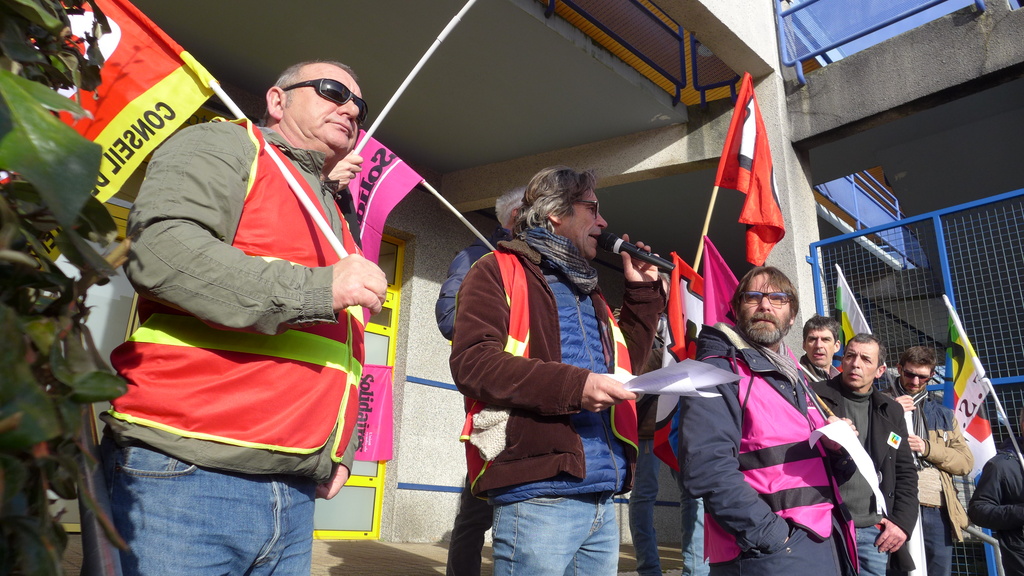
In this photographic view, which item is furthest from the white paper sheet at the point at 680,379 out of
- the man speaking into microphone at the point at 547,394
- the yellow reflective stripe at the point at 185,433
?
the yellow reflective stripe at the point at 185,433

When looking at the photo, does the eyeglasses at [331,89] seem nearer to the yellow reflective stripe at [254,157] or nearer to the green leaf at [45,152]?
the yellow reflective stripe at [254,157]

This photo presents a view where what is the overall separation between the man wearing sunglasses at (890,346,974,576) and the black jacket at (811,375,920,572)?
1133 mm

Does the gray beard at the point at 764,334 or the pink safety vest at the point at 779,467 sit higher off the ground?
the gray beard at the point at 764,334

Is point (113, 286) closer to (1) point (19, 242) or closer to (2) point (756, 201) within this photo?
(2) point (756, 201)

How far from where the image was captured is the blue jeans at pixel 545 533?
2131mm

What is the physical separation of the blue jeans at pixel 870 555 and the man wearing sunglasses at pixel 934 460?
5.07 ft

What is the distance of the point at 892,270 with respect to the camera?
7473 millimetres

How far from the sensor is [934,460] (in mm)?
5375

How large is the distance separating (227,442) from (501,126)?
6545 mm

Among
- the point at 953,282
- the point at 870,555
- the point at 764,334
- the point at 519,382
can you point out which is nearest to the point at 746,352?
the point at 764,334

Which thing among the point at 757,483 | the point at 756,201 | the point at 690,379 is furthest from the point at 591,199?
the point at 756,201

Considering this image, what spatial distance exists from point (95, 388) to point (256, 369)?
2.99 ft

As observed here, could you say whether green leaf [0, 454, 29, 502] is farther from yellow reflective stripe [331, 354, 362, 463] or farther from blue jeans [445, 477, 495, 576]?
blue jeans [445, 477, 495, 576]

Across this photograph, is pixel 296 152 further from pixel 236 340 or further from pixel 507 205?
pixel 507 205
